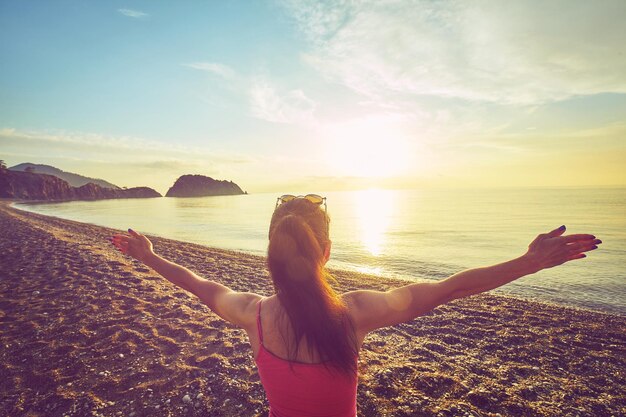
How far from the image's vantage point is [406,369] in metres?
5.95

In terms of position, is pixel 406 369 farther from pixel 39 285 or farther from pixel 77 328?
pixel 39 285

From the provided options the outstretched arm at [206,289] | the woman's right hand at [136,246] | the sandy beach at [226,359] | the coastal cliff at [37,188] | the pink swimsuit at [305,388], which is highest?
the coastal cliff at [37,188]

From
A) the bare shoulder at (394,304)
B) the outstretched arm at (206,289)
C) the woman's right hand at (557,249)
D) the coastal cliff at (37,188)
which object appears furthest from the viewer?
the coastal cliff at (37,188)

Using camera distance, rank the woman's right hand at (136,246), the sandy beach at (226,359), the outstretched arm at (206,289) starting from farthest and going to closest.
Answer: the sandy beach at (226,359) → the woman's right hand at (136,246) → the outstretched arm at (206,289)

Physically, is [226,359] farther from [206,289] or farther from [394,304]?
[394,304]

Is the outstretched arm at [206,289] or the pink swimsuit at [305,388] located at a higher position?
the outstretched arm at [206,289]

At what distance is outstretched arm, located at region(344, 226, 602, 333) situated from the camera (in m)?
1.83

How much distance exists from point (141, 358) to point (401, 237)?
28094mm

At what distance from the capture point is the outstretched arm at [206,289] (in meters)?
2.14

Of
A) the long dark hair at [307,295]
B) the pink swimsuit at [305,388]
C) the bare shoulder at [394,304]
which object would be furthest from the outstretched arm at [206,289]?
the bare shoulder at [394,304]

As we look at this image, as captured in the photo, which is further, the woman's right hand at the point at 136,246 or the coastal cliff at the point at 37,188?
the coastal cliff at the point at 37,188

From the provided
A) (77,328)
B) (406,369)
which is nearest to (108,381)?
(77,328)

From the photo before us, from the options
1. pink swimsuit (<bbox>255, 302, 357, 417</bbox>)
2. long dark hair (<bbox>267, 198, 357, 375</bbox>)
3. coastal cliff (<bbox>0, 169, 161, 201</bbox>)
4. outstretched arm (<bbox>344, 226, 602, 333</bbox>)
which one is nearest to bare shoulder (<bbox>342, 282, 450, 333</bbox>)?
outstretched arm (<bbox>344, 226, 602, 333</bbox>)

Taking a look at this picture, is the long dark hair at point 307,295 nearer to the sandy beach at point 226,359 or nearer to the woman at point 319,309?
the woman at point 319,309
